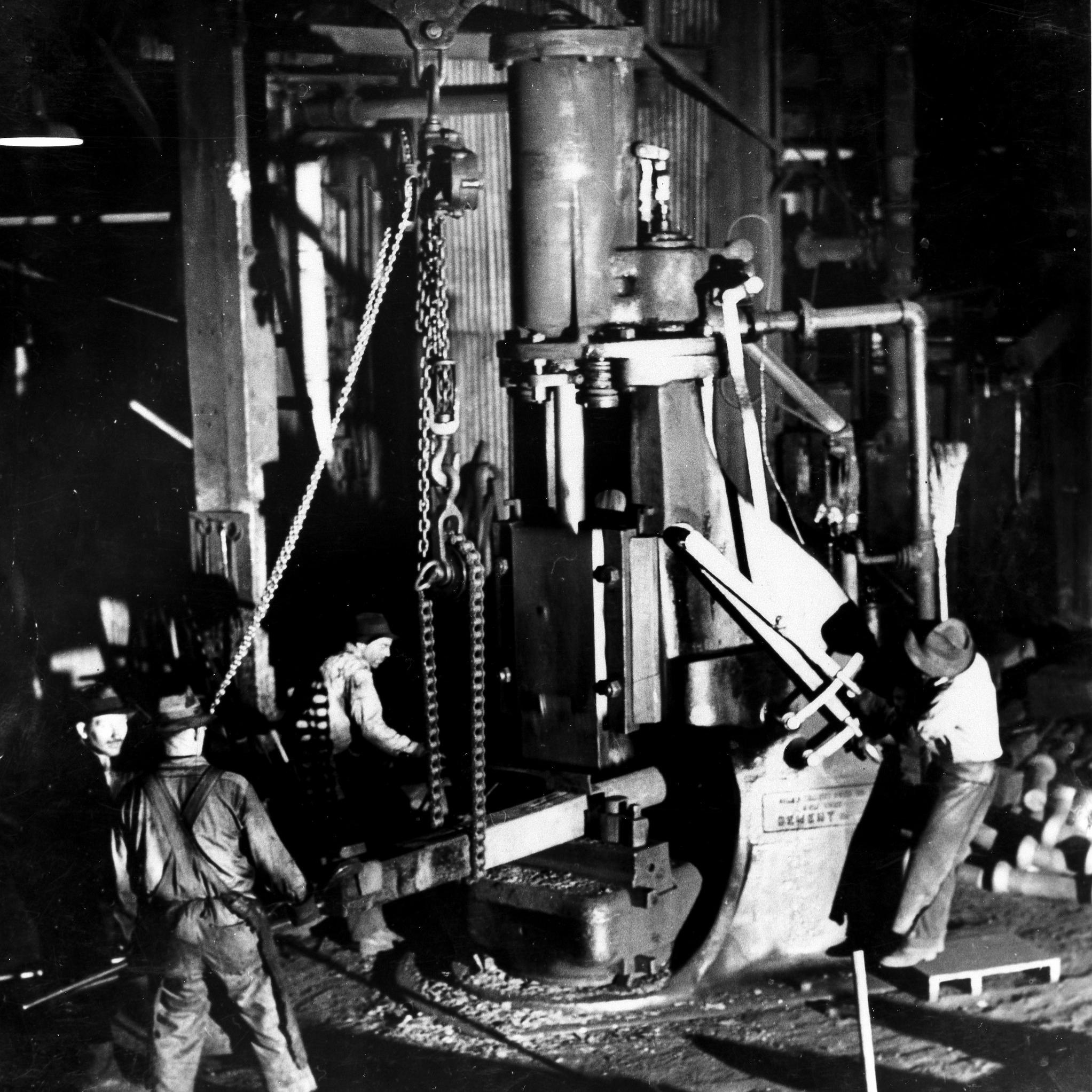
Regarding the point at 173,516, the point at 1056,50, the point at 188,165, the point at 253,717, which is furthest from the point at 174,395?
the point at 1056,50

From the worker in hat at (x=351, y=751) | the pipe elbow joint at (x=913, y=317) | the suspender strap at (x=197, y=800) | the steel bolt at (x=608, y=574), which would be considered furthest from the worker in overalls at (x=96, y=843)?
the pipe elbow joint at (x=913, y=317)

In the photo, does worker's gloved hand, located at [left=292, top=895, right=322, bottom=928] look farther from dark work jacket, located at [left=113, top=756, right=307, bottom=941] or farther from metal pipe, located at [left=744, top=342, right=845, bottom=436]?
metal pipe, located at [left=744, top=342, right=845, bottom=436]

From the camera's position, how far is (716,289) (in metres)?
7.56

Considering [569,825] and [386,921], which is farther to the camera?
[386,921]

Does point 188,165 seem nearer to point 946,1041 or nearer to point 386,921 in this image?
point 386,921

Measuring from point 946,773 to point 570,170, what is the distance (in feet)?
11.5

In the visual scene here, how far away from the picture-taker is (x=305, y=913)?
6.02 meters

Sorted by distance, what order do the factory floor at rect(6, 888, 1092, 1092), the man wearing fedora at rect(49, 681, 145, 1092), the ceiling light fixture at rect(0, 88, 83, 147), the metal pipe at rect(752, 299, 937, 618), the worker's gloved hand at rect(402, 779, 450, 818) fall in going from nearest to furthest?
the factory floor at rect(6, 888, 1092, 1092) → the man wearing fedora at rect(49, 681, 145, 1092) → the ceiling light fixture at rect(0, 88, 83, 147) → the worker's gloved hand at rect(402, 779, 450, 818) → the metal pipe at rect(752, 299, 937, 618)

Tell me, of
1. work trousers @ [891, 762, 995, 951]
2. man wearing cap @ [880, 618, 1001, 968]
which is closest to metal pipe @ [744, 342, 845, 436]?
man wearing cap @ [880, 618, 1001, 968]

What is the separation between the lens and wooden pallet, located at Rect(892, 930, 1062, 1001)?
7355 mm

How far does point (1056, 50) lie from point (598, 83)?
2286 millimetres

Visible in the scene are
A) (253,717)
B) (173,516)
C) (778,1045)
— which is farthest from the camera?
(173,516)

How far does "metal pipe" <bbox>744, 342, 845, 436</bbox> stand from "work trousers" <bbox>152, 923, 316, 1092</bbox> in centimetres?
368

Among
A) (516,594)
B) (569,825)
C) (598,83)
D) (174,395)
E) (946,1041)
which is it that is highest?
(598,83)
